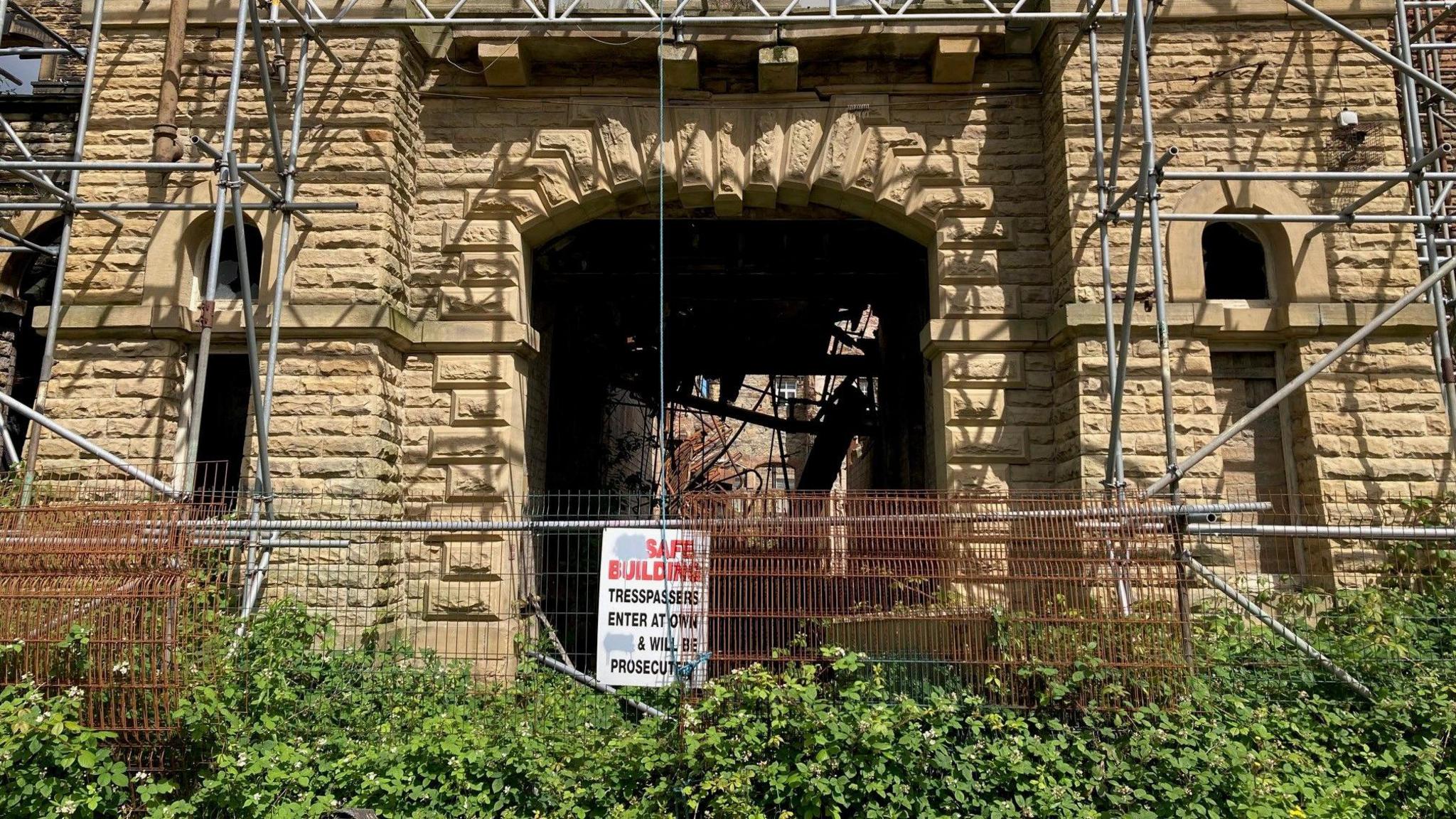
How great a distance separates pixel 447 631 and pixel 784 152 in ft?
17.9

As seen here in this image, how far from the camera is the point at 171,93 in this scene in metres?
8.12

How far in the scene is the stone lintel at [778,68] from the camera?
8203 mm

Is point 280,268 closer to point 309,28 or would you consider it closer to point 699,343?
point 309,28

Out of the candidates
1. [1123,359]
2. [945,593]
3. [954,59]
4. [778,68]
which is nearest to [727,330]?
[778,68]

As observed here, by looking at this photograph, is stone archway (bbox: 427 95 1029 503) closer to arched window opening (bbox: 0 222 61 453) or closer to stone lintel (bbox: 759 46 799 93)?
stone lintel (bbox: 759 46 799 93)

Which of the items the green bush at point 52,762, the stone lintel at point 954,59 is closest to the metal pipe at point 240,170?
the green bush at point 52,762

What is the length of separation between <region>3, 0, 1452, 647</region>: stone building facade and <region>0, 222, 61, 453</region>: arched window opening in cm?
275

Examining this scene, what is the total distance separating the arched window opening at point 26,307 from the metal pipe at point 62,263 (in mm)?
2473

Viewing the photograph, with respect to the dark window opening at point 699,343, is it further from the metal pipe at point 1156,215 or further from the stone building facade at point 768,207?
the metal pipe at point 1156,215

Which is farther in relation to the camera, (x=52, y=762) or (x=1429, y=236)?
(x=1429, y=236)

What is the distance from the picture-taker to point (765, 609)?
17.6ft

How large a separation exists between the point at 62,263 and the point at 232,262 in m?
1.30

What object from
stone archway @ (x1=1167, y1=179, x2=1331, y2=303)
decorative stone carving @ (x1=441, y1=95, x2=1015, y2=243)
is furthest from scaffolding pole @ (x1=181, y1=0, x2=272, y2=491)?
stone archway @ (x1=1167, y1=179, x2=1331, y2=303)

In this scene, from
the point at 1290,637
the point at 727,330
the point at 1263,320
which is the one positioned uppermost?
the point at 727,330
